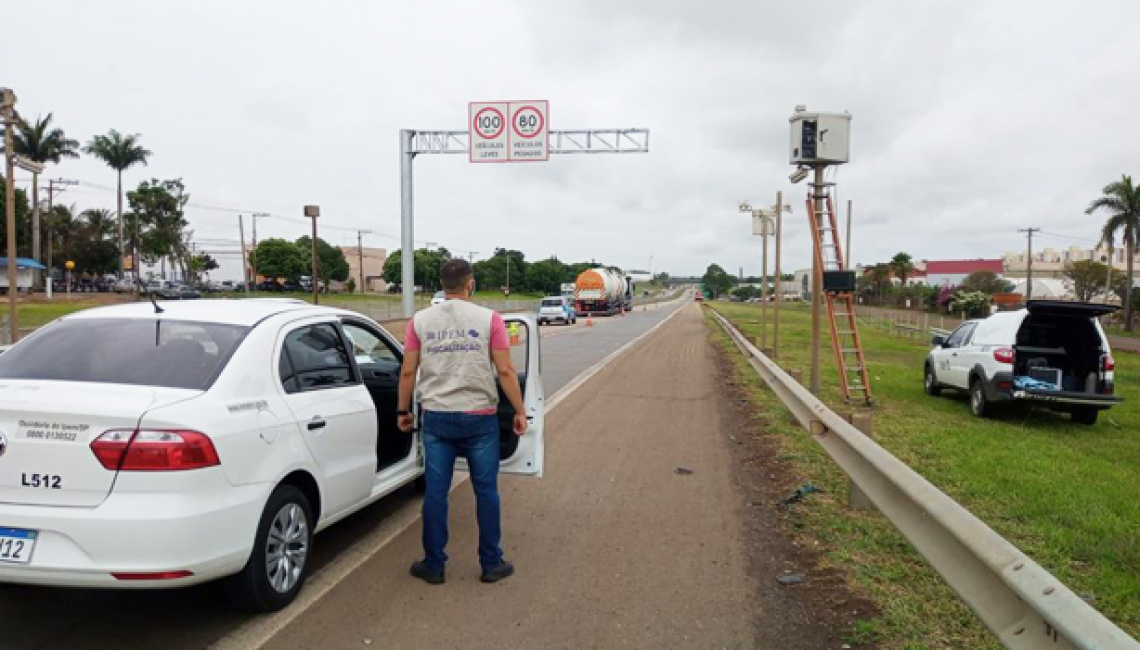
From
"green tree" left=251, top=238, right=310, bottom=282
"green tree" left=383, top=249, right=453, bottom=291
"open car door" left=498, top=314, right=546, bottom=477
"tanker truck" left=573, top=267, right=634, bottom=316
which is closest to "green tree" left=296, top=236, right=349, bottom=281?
"green tree" left=251, top=238, right=310, bottom=282

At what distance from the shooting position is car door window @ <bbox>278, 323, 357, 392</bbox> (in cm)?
443

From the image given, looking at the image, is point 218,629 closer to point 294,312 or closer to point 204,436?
point 204,436

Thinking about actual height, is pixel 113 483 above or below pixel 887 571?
above

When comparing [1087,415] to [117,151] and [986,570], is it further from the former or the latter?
[117,151]

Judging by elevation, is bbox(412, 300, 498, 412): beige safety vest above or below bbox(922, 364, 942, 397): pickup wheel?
above

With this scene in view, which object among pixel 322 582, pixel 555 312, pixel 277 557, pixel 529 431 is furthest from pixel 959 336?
pixel 555 312

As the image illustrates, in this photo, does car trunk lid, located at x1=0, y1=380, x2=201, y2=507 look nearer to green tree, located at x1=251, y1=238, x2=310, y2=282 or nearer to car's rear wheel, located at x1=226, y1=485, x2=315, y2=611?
car's rear wheel, located at x1=226, y1=485, x2=315, y2=611

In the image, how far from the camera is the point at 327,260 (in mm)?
103812

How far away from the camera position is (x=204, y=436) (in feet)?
11.5

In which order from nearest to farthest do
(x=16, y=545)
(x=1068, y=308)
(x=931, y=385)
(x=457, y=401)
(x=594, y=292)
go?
(x=16, y=545) < (x=457, y=401) < (x=1068, y=308) < (x=931, y=385) < (x=594, y=292)

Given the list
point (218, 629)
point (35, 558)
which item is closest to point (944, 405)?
point (218, 629)

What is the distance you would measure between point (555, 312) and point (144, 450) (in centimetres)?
3861

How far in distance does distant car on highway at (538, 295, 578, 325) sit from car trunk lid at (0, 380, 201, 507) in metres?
38.3

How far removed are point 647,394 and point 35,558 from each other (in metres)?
10.4
